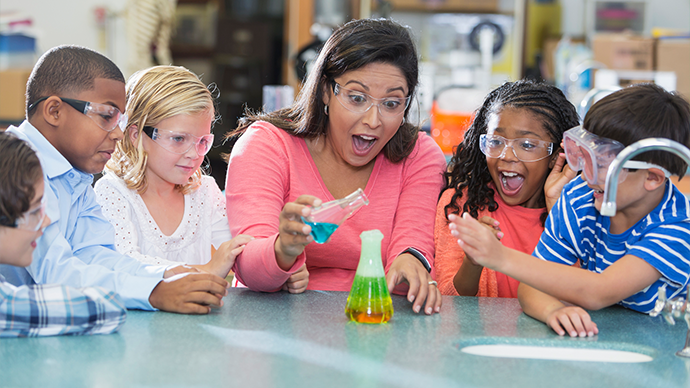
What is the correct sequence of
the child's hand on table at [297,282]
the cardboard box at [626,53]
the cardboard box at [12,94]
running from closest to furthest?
the child's hand on table at [297,282] < the cardboard box at [12,94] < the cardboard box at [626,53]

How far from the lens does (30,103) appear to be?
4.26 feet

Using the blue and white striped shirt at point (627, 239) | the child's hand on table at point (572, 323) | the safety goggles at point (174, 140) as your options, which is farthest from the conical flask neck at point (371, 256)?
the safety goggles at point (174, 140)

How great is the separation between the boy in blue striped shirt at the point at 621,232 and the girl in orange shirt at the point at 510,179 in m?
0.34

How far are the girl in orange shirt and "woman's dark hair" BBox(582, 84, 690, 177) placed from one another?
356mm

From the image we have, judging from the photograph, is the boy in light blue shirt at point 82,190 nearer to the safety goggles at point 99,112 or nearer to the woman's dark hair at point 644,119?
the safety goggles at point 99,112

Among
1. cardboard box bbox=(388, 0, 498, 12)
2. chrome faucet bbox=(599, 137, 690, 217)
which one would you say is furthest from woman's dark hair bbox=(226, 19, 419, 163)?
cardboard box bbox=(388, 0, 498, 12)

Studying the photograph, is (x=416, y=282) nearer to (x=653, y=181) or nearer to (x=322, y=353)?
(x=322, y=353)

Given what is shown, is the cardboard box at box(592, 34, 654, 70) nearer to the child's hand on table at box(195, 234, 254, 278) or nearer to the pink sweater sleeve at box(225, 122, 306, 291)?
the pink sweater sleeve at box(225, 122, 306, 291)

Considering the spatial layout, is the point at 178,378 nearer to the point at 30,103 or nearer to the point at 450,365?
the point at 450,365

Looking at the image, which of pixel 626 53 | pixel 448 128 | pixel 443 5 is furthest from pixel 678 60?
pixel 443 5

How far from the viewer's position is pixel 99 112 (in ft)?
4.26

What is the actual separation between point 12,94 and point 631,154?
159 inches

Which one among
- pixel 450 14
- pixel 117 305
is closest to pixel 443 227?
pixel 117 305

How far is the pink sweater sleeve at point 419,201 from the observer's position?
1589 millimetres
